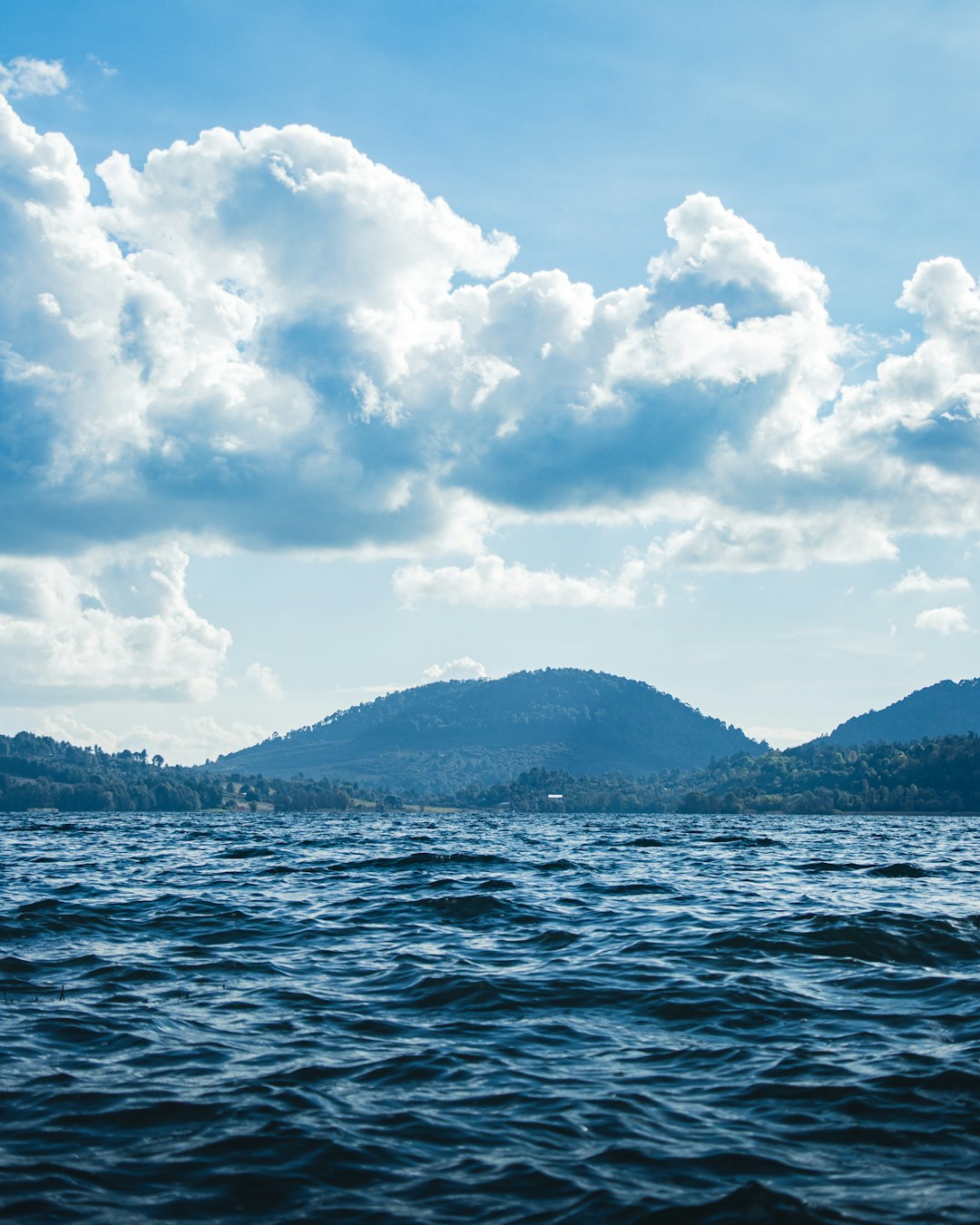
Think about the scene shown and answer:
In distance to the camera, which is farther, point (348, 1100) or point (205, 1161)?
point (348, 1100)

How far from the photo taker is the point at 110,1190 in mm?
11359

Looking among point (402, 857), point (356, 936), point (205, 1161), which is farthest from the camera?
point (402, 857)

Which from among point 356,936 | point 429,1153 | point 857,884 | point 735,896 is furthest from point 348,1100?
point 857,884

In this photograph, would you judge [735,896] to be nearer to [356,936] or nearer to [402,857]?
[356,936]

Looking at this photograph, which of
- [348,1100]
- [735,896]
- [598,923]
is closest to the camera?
[348,1100]

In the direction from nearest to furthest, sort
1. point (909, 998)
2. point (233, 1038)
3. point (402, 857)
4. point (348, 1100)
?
1. point (348, 1100)
2. point (233, 1038)
3. point (909, 998)
4. point (402, 857)

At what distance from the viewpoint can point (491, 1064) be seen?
643 inches

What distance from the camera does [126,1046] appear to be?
1709 cm

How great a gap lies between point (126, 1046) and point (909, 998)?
15.6 meters

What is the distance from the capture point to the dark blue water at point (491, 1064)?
1142cm

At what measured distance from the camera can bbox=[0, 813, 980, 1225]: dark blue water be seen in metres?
11.4

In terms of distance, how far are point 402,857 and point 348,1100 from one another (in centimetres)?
5357

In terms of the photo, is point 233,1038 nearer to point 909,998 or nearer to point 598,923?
point 909,998

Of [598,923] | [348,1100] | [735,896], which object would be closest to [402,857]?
[735,896]
